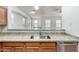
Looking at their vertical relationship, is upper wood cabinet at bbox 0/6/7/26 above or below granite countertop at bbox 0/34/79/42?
above

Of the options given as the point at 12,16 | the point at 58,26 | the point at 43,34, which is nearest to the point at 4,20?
the point at 12,16

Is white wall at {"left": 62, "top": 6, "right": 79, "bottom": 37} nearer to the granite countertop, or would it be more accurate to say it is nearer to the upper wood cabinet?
the granite countertop

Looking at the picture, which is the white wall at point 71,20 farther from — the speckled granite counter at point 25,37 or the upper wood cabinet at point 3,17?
the upper wood cabinet at point 3,17

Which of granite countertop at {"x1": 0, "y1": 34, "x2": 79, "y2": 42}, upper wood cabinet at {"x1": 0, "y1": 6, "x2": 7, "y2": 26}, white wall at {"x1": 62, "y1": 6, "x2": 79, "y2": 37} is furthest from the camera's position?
upper wood cabinet at {"x1": 0, "y1": 6, "x2": 7, "y2": 26}

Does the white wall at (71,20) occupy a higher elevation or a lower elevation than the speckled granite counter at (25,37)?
higher

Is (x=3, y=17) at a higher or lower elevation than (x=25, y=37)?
higher

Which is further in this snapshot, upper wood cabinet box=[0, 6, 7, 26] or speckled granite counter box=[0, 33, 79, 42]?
upper wood cabinet box=[0, 6, 7, 26]

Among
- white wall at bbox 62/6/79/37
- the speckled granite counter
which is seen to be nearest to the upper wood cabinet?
the speckled granite counter

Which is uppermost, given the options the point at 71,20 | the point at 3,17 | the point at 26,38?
the point at 3,17

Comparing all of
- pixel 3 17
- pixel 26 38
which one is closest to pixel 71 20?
pixel 26 38

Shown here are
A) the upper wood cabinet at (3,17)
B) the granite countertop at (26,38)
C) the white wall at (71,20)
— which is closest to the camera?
the white wall at (71,20)

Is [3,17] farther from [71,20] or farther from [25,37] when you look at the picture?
[71,20]

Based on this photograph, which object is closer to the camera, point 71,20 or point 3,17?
point 71,20

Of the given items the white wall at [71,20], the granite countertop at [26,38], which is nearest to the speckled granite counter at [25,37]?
the granite countertop at [26,38]
